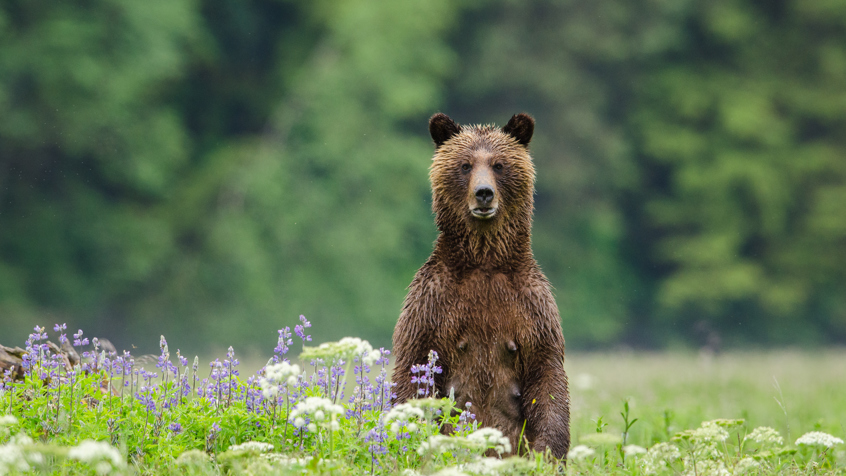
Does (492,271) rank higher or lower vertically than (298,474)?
higher

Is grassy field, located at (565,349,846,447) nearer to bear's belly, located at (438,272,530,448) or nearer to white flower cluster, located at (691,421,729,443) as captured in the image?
bear's belly, located at (438,272,530,448)

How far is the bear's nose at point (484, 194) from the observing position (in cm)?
477

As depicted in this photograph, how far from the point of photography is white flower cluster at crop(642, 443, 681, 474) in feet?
12.4

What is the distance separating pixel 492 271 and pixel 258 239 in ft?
53.0

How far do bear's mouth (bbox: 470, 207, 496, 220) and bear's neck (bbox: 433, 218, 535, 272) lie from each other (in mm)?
101

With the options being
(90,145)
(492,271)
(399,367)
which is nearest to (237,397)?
(399,367)

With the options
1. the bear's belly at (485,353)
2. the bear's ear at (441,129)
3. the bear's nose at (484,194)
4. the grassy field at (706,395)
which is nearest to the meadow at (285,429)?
the bear's belly at (485,353)

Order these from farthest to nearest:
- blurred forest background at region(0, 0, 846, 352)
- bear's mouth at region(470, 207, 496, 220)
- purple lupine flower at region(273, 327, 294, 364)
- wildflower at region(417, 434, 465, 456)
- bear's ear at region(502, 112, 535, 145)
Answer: blurred forest background at region(0, 0, 846, 352) < bear's ear at region(502, 112, 535, 145) < bear's mouth at region(470, 207, 496, 220) < purple lupine flower at region(273, 327, 294, 364) < wildflower at region(417, 434, 465, 456)

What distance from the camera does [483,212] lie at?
15.6 feet

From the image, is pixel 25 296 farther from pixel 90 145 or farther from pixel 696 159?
pixel 696 159

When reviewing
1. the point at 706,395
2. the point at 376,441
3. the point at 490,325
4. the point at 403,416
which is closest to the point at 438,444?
the point at 403,416

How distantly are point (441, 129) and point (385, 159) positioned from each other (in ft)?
51.6

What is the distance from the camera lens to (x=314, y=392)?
14.0ft

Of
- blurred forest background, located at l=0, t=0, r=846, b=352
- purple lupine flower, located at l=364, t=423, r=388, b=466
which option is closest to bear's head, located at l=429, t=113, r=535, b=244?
purple lupine flower, located at l=364, t=423, r=388, b=466
